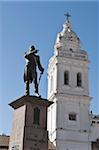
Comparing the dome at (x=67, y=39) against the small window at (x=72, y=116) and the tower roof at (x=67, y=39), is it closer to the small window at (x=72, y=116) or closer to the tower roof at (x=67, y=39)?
the tower roof at (x=67, y=39)

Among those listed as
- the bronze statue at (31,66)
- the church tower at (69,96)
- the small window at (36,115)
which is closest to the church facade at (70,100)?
the church tower at (69,96)

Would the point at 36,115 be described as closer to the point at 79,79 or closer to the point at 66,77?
the point at 66,77

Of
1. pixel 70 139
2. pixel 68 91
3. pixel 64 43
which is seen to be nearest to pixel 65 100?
pixel 68 91

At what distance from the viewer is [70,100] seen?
50.1 meters

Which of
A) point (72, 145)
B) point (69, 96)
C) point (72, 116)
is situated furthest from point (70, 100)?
point (72, 145)

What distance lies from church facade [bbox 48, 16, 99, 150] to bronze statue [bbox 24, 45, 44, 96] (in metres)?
30.9

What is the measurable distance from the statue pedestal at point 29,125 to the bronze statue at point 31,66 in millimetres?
686

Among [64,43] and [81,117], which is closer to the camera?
[81,117]

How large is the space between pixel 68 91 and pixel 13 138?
34.4 m

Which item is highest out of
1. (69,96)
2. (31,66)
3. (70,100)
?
(69,96)

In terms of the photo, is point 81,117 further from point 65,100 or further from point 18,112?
point 18,112

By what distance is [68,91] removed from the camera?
166 feet

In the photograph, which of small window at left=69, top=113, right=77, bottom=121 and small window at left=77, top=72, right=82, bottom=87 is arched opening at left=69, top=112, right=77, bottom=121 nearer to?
small window at left=69, top=113, right=77, bottom=121

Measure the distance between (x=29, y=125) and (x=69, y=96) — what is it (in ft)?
113
